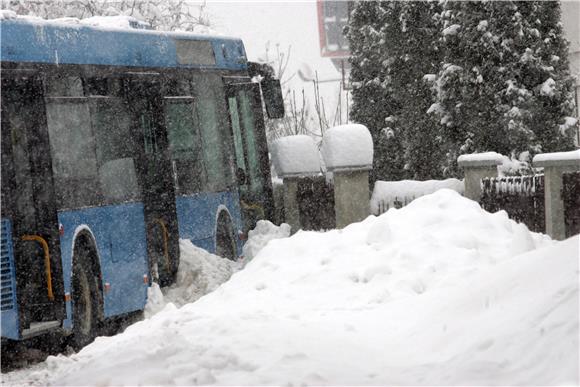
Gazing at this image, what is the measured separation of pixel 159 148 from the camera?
15.4 meters

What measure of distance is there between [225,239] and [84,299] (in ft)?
13.6

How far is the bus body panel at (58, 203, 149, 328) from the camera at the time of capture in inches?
518

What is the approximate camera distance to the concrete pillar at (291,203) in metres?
22.2

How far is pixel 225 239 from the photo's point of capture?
57.8ft

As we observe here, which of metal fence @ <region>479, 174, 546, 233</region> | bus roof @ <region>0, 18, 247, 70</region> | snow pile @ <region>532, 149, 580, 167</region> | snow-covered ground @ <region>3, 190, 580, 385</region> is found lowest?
metal fence @ <region>479, 174, 546, 233</region>

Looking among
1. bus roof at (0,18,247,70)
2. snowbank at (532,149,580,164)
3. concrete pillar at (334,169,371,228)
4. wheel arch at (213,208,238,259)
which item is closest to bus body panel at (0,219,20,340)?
bus roof at (0,18,247,70)

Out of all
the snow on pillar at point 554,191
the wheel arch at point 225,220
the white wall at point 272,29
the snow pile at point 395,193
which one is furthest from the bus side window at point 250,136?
the white wall at point 272,29

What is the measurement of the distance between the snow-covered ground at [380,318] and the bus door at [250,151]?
503 centimetres

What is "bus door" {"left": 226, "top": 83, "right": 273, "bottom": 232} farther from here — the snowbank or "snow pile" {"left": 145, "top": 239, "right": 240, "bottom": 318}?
the snowbank

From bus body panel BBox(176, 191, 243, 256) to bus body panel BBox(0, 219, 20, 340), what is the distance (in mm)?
3739

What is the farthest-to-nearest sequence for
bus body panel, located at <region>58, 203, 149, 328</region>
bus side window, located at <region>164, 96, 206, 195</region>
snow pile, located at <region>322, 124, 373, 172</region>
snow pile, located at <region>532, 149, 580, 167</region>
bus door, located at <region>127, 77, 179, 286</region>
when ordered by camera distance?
1. snow pile, located at <region>322, 124, 373, 172</region>
2. snow pile, located at <region>532, 149, 580, 167</region>
3. bus side window, located at <region>164, 96, 206, 195</region>
4. bus door, located at <region>127, 77, 179, 286</region>
5. bus body panel, located at <region>58, 203, 149, 328</region>

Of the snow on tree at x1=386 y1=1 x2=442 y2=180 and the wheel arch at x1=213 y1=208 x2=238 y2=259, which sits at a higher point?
the snow on tree at x1=386 y1=1 x2=442 y2=180

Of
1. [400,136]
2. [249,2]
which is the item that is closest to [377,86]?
[400,136]

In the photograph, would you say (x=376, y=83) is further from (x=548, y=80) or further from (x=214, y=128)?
(x=214, y=128)
